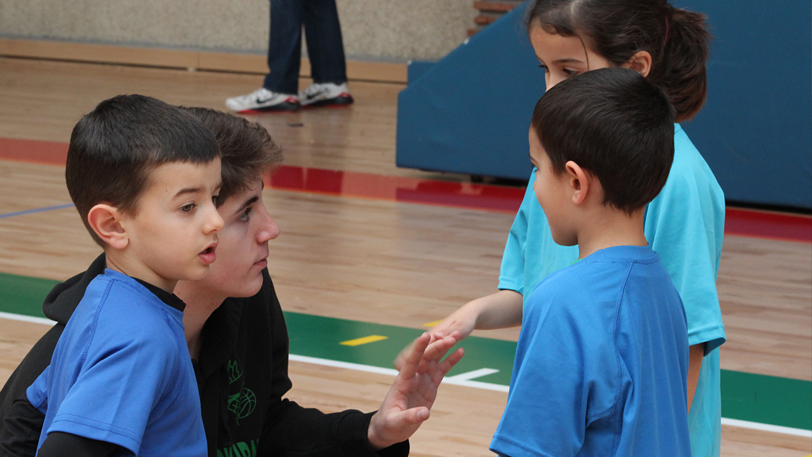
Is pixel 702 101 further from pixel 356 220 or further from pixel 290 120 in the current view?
pixel 290 120

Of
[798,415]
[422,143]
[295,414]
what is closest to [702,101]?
[295,414]

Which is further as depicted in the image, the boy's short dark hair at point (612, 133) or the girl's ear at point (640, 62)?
the girl's ear at point (640, 62)

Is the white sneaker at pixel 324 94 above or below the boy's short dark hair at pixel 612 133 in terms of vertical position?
below

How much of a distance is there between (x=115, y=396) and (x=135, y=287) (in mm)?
145

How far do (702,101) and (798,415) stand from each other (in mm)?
1312

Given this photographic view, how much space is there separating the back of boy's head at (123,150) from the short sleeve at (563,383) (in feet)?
1.46

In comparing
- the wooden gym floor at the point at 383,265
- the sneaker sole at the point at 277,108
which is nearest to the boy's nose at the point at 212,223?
the wooden gym floor at the point at 383,265

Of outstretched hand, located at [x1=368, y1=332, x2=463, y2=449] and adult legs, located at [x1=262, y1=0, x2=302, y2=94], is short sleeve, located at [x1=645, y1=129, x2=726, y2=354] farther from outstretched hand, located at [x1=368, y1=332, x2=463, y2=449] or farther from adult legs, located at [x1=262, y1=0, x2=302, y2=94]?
adult legs, located at [x1=262, y1=0, x2=302, y2=94]

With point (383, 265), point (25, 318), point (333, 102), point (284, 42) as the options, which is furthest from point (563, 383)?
point (333, 102)

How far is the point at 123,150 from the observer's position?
45.1 inches

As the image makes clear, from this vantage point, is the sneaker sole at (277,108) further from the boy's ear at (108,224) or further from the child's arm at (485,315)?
the boy's ear at (108,224)

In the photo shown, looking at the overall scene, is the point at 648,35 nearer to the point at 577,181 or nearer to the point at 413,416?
the point at 577,181

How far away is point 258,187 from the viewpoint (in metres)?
1.41

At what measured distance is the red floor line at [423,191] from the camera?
4582 millimetres
